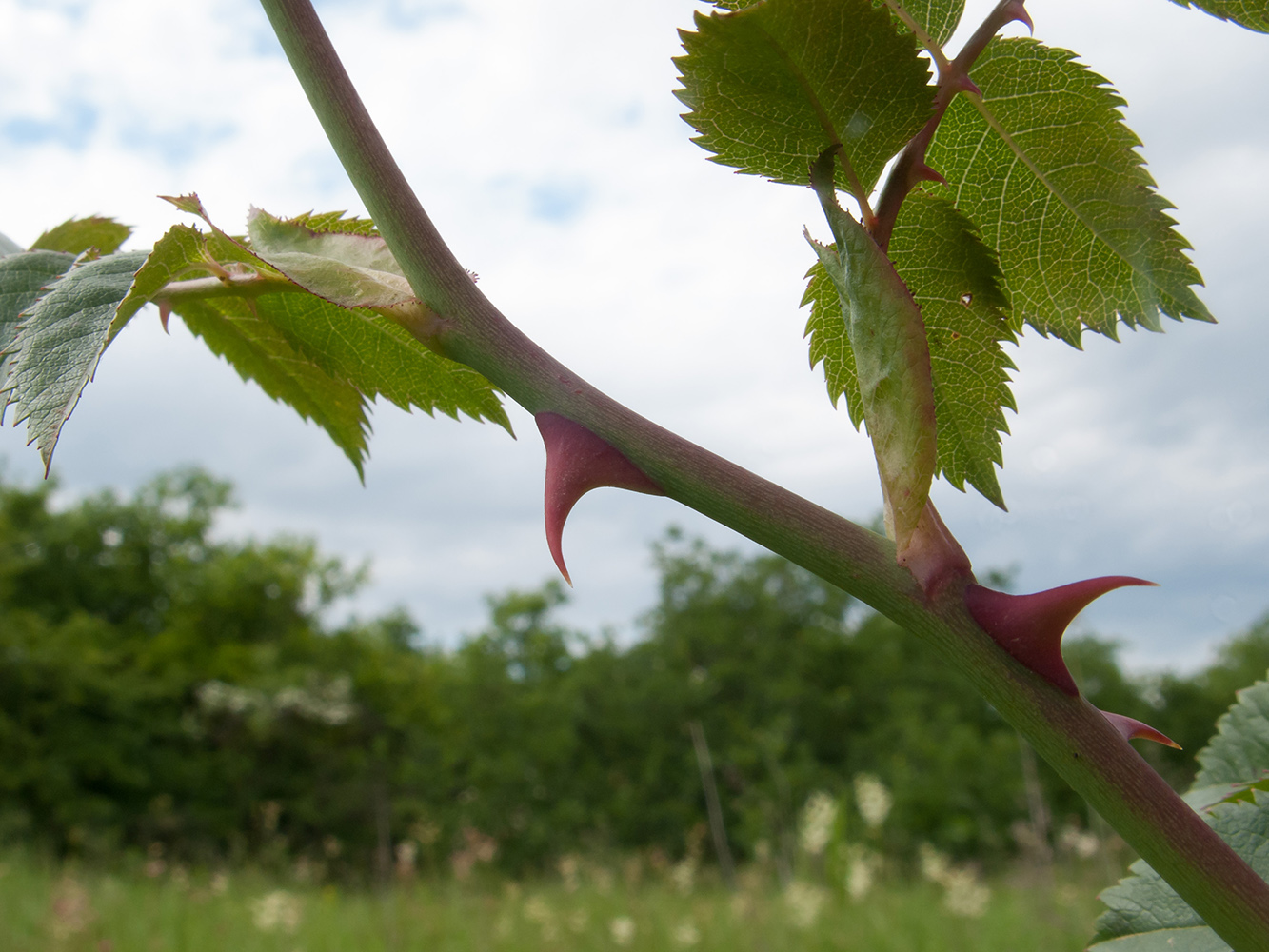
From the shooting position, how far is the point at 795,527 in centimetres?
24

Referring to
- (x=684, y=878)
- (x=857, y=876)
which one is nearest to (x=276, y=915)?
(x=684, y=878)

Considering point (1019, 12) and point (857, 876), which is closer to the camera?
point (1019, 12)

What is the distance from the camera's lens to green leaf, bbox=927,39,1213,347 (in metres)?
0.33

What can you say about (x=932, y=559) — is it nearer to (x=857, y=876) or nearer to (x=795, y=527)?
(x=795, y=527)

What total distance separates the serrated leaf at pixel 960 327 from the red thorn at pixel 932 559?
0.31 feet

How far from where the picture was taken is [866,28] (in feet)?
0.87

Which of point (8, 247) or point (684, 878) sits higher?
point (8, 247)

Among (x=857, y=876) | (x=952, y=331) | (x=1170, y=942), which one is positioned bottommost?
(x=857, y=876)

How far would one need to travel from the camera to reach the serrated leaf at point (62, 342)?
10.9 inches

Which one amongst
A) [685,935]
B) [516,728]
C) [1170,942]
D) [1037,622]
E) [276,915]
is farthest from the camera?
[516,728]

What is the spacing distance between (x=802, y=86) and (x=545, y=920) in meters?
4.57

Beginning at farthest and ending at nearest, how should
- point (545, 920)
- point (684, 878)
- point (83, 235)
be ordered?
point (684, 878) → point (545, 920) → point (83, 235)

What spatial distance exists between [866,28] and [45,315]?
10.4 inches

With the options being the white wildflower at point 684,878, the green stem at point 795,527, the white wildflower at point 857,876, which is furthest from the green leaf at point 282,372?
the white wildflower at point 684,878
